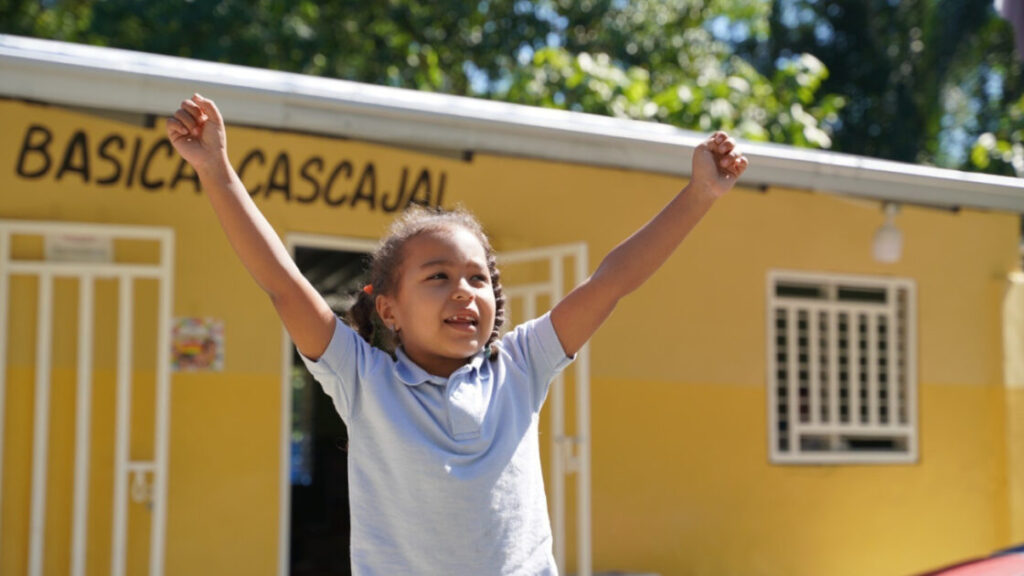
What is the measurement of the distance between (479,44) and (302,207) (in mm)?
7401

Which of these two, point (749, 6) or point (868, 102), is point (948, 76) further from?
point (749, 6)

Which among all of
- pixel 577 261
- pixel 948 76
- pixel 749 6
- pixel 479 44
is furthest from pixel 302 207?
pixel 948 76

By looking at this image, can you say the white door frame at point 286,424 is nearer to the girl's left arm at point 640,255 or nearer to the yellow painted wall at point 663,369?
the yellow painted wall at point 663,369

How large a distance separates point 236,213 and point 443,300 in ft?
1.26

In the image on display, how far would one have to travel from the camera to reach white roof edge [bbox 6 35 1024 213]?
209 inches

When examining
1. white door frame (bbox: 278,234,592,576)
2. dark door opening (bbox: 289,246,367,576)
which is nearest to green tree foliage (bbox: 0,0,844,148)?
dark door opening (bbox: 289,246,367,576)

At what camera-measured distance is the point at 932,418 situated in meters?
8.80

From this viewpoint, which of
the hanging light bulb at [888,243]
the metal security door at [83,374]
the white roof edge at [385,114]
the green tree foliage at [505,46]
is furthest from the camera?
the green tree foliage at [505,46]

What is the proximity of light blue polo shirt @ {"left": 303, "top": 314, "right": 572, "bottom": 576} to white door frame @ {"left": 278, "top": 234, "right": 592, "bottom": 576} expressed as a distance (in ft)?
12.9

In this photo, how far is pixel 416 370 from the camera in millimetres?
2215

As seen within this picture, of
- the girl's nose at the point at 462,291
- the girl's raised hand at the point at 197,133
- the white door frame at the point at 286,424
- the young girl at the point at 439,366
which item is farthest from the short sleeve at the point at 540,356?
the white door frame at the point at 286,424

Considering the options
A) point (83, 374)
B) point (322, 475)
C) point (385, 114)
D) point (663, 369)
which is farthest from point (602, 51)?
point (83, 374)

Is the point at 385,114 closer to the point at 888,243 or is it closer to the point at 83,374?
the point at 83,374

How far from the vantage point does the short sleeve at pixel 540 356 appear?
231 cm
